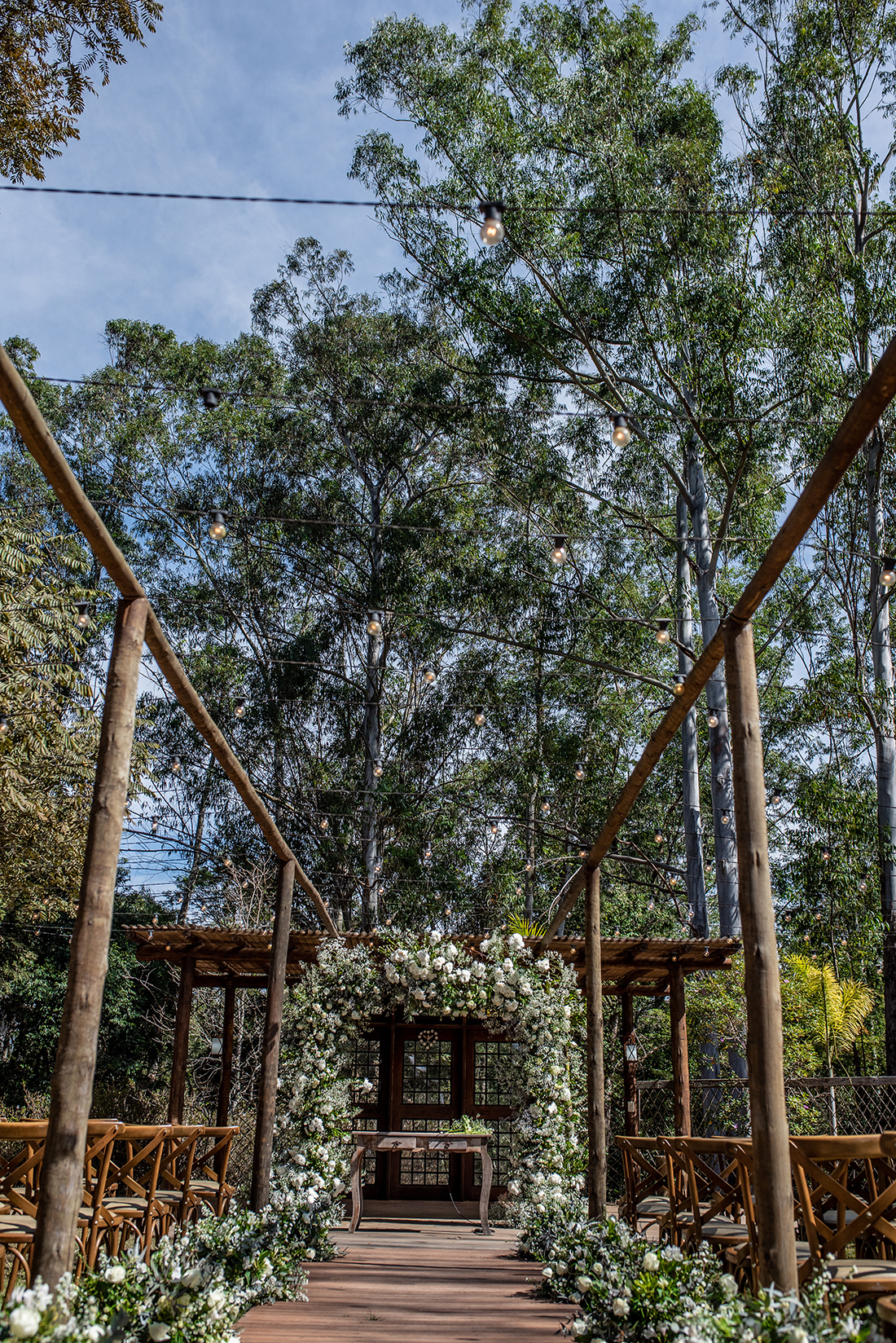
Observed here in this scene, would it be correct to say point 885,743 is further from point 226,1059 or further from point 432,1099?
point 226,1059

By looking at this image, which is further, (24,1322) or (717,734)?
(717,734)

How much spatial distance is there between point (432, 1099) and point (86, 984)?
29.7 ft

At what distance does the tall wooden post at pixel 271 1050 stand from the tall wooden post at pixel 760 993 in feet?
12.6

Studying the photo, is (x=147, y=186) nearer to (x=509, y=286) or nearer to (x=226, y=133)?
→ (x=226, y=133)

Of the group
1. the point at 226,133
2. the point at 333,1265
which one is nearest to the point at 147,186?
the point at 226,133

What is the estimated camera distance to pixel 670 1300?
11.7ft

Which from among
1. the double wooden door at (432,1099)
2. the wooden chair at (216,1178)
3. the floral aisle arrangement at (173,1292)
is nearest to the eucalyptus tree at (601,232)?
the double wooden door at (432,1099)

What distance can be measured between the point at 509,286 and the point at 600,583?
503cm

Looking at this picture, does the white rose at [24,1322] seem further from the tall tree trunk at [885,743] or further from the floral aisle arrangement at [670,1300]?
the tall tree trunk at [885,743]

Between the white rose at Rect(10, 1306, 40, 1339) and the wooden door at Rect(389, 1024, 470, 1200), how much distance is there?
8.88 m

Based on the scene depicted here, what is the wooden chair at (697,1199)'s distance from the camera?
14.8ft

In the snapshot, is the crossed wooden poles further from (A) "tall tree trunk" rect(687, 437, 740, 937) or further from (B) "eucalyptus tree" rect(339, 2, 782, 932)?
(B) "eucalyptus tree" rect(339, 2, 782, 932)

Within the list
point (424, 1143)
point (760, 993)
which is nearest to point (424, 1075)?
point (424, 1143)

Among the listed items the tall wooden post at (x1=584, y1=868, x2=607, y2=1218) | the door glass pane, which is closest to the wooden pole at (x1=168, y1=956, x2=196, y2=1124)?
the door glass pane
